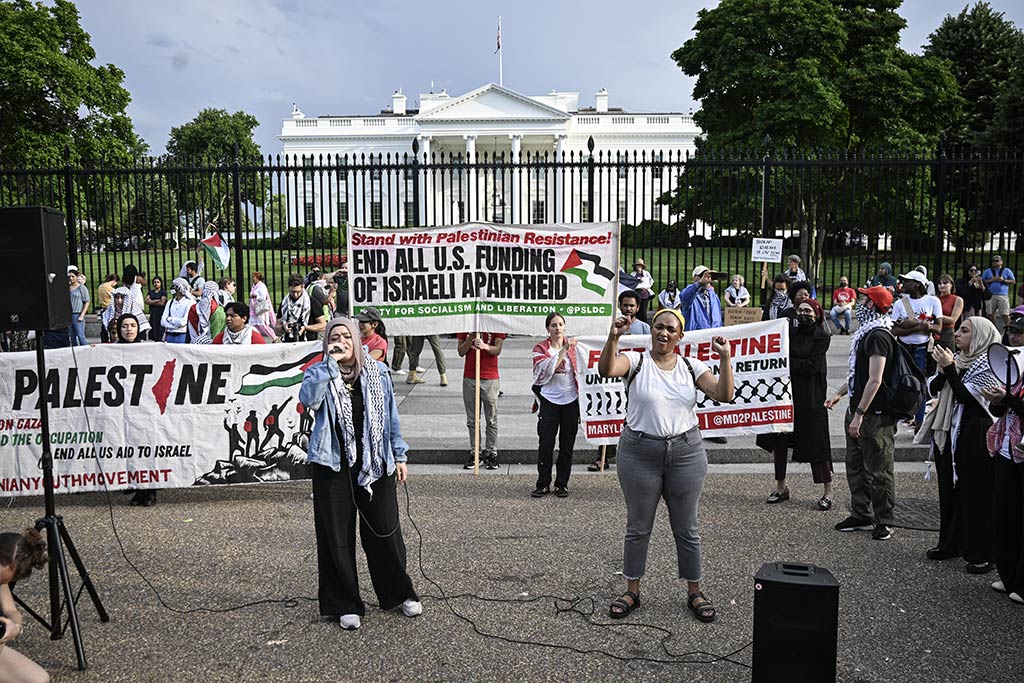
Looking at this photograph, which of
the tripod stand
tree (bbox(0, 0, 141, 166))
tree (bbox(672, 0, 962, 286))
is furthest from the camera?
tree (bbox(0, 0, 141, 166))

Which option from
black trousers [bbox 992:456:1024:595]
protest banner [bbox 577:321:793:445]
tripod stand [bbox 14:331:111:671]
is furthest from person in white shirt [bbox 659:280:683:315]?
tripod stand [bbox 14:331:111:671]

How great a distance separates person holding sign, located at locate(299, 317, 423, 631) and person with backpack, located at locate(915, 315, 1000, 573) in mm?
3545

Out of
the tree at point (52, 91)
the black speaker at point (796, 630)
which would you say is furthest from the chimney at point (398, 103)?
the black speaker at point (796, 630)

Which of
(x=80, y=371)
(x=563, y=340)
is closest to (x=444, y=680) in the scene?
(x=563, y=340)

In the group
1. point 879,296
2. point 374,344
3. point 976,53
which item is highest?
point 976,53

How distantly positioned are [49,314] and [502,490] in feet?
13.9

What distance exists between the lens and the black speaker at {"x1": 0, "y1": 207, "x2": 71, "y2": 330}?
16.2 ft

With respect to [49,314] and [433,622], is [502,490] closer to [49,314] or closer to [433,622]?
[433,622]

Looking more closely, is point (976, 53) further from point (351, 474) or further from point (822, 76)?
point (351, 474)

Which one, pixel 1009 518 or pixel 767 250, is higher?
pixel 767 250

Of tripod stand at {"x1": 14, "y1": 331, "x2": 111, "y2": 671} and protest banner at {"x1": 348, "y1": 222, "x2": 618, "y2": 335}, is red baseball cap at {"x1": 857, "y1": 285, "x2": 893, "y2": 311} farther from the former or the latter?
tripod stand at {"x1": 14, "y1": 331, "x2": 111, "y2": 671}

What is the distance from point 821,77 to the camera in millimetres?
31047

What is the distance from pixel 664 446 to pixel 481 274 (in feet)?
14.3

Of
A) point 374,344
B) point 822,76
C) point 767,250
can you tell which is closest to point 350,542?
point 374,344
